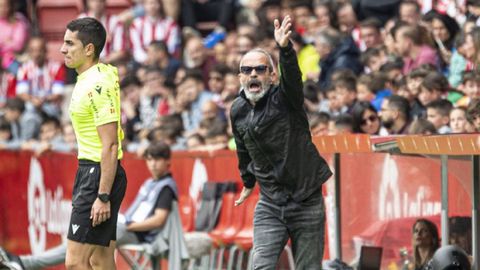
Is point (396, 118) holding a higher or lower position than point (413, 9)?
lower

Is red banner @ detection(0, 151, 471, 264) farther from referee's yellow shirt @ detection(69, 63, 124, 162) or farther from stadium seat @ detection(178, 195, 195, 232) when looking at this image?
referee's yellow shirt @ detection(69, 63, 124, 162)

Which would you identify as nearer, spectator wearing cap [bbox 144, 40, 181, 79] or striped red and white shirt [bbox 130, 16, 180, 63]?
spectator wearing cap [bbox 144, 40, 181, 79]

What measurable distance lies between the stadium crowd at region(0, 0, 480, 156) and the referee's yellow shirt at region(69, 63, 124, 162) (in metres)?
3.27

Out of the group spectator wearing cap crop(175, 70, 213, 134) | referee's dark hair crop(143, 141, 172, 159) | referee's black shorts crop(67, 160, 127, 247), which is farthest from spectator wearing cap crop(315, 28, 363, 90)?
referee's black shorts crop(67, 160, 127, 247)

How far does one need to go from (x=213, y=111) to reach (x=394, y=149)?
19.7 ft

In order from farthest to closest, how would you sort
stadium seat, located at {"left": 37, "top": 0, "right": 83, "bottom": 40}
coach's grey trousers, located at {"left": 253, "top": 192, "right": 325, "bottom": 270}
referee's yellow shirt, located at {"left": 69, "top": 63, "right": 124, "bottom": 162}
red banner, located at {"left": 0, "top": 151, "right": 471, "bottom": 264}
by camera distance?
stadium seat, located at {"left": 37, "top": 0, "right": 83, "bottom": 40}
red banner, located at {"left": 0, "top": 151, "right": 471, "bottom": 264}
referee's yellow shirt, located at {"left": 69, "top": 63, "right": 124, "bottom": 162}
coach's grey trousers, located at {"left": 253, "top": 192, "right": 325, "bottom": 270}

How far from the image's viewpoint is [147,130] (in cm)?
1734

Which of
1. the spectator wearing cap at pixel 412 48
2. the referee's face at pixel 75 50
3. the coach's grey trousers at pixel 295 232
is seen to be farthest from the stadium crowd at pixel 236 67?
the referee's face at pixel 75 50

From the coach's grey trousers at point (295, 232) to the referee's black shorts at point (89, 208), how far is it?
1027 millimetres

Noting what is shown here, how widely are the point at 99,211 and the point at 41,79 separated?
1197 centimetres

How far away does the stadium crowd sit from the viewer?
13.9m

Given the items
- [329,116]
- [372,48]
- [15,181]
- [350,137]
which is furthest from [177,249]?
[15,181]

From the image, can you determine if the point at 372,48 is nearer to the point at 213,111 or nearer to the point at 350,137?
the point at 213,111

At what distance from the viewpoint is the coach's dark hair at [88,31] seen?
32.5ft
